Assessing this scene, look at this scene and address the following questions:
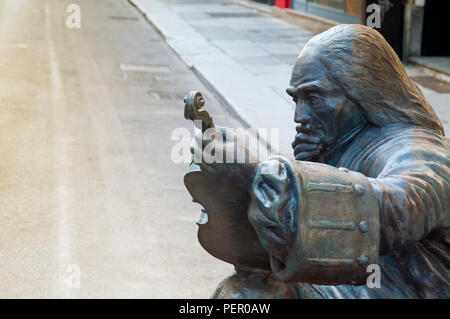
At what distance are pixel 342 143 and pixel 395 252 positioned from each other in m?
0.45

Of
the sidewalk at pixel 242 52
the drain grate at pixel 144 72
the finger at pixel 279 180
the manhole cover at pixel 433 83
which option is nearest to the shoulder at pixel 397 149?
the finger at pixel 279 180

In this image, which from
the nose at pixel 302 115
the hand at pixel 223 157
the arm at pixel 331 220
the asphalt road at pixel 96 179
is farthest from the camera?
the asphalt road at pixel 96 179

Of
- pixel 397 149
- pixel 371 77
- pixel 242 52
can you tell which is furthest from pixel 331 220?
pixel 242 52

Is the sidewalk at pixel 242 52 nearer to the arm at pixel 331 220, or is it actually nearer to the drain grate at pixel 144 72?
the drain grate at pixel 144 72

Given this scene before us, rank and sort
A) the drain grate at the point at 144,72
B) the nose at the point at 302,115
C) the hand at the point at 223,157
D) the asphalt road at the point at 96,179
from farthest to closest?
the drain grate at the point at 144,72 < the asphalt road at the point at 96,179 < the nose at the point at 302,115 < the hand at the point at 223,157

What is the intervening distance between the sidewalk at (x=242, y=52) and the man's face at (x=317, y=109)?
18.5 feet

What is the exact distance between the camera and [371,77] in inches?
99.3

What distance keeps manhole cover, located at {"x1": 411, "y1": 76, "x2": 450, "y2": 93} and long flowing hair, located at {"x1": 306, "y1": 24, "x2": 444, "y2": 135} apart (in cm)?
872

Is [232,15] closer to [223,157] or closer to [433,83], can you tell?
[433,83]

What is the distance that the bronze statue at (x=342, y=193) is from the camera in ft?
6.63

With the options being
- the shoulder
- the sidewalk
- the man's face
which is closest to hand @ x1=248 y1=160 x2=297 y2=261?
the shoulder

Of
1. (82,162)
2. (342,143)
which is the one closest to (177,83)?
(82,162)

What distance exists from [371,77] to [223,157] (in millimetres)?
668

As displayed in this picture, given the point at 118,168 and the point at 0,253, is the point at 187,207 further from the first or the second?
the point at 0,253
